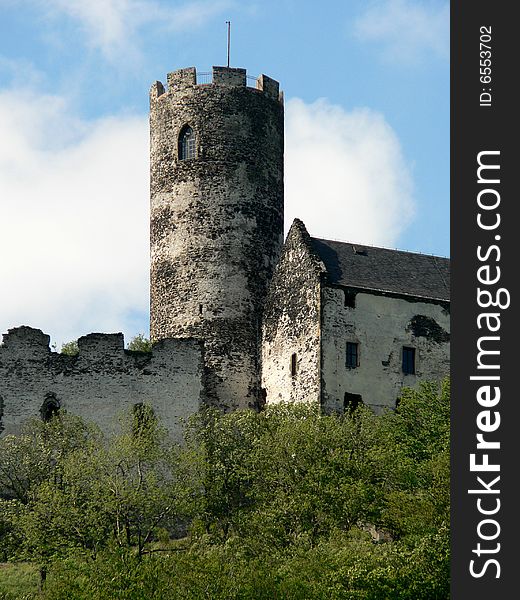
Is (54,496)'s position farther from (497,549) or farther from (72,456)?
(497,549)

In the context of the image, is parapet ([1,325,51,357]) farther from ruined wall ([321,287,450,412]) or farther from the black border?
the black border

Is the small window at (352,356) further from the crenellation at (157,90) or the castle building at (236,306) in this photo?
the crenellation at (157,90)

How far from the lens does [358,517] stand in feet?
137

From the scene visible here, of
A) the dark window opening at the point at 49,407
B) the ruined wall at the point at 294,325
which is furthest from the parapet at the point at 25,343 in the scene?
the ruined wall at the point at 294,325

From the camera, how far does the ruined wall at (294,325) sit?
162 feet

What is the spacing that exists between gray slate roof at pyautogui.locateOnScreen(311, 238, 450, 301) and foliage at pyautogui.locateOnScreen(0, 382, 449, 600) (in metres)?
4.43

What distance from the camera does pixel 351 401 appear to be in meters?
48.9

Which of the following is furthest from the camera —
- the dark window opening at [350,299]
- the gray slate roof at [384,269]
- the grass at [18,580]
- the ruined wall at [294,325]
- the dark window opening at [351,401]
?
the gray slate roof at [384,269]

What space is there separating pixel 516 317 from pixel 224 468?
2366 cm

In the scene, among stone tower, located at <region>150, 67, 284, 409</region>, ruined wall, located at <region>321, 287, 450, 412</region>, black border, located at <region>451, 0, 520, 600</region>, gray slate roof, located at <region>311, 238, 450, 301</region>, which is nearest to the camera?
black border, located at <region>451, 0, 520, 600</region>

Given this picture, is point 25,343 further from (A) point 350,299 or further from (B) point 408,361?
(B) point 408,361

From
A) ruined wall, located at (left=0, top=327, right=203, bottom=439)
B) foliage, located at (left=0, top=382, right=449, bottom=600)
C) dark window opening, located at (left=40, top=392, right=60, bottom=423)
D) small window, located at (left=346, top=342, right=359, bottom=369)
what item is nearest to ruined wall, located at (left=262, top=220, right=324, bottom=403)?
small window, located at (left=346, top=342, right=359, bottom=369)

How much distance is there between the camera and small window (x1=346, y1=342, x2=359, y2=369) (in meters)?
49.4

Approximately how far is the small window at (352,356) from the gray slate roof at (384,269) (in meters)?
2.05
